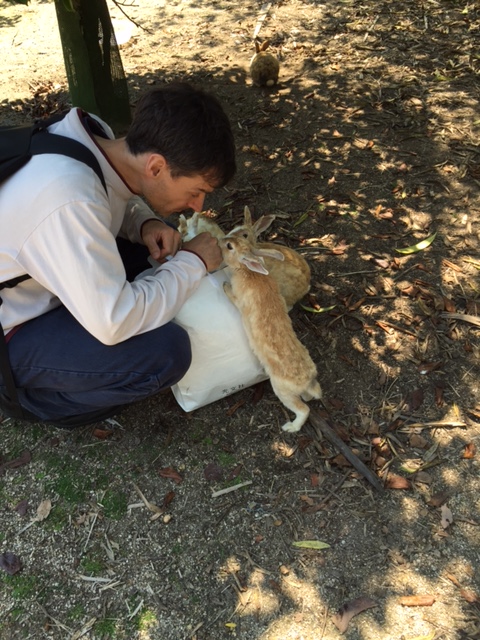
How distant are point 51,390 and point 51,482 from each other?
64 centimetres

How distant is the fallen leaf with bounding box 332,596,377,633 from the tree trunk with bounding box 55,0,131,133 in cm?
522

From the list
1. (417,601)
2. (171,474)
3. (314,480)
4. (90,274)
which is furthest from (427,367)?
(90,274)

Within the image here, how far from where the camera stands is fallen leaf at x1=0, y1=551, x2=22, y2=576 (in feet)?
9.59

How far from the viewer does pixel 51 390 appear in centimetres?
307

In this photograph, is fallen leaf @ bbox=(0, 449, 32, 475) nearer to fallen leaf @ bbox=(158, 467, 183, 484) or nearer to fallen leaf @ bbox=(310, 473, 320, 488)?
fallen leaf @ bbox=(158, 467, 183, 484)

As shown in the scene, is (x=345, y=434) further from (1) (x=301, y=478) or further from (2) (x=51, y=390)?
(2) (x=51, y=390)

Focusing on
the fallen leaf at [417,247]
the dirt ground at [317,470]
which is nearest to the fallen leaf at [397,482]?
the dirt ground at [317,470]

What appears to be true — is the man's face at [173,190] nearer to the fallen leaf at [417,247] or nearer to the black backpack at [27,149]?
the black backpack at [27,149]

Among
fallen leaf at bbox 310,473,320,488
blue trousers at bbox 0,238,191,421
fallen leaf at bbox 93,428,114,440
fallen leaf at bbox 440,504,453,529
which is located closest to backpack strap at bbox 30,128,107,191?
blue trousers at bbox 0,238,191,421

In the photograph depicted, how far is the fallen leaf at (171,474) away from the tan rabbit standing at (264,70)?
524 centimetres

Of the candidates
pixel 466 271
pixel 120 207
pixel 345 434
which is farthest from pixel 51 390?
pixel 466 271

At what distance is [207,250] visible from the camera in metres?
3.09

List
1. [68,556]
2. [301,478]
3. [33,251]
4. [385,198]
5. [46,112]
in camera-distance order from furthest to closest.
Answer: [46,112] < [385,198] < [301,478] < [68,556] < [33,251]

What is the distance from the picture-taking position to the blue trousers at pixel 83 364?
111 inches
